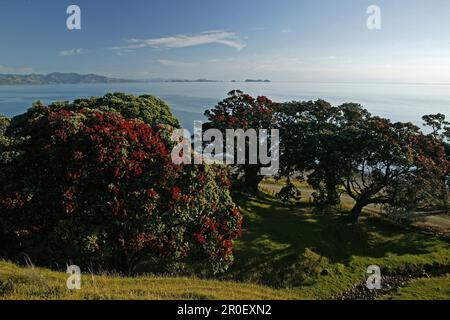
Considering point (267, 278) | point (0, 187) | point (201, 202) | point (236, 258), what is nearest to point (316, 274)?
point (267, 278)

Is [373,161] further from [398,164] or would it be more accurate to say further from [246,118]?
[246,118]

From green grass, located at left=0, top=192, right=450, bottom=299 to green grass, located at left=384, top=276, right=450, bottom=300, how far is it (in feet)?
0.22

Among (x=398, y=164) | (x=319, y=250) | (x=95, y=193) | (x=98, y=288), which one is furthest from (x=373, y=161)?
(x=98, y=288)

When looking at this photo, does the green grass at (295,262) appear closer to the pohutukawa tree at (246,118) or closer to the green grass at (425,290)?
the green grass at (425,290)

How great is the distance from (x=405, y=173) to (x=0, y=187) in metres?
36.8

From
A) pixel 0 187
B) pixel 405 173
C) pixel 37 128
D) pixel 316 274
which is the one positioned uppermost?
pixel 37 128

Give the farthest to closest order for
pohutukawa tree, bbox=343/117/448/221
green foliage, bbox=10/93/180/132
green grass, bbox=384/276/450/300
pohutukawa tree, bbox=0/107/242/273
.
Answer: green foliage, bbox=10/93/180/132 < pohutukawa tree, bbox=343/117/448/221 < green grass, bbox=384/276/450/300 < pohutukawa tree, bbox=0/107/242/273

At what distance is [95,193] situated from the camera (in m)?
18.6

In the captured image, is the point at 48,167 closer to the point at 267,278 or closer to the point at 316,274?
the point at 267,278

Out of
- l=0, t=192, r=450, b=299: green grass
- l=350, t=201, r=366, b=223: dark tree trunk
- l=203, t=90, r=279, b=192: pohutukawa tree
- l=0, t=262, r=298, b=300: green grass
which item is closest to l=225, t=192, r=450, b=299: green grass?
l=0, t=192, r=450, b=299: green grass

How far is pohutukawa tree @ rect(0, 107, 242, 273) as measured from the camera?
58.4 feet

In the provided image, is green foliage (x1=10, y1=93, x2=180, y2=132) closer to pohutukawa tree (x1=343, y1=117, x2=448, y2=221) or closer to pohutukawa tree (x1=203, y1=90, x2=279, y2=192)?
pohutukawa tree (x1=203, y1=90, x2=279, y2=192)

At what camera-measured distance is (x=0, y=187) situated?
17781 millimetres

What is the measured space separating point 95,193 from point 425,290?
2522 cm
